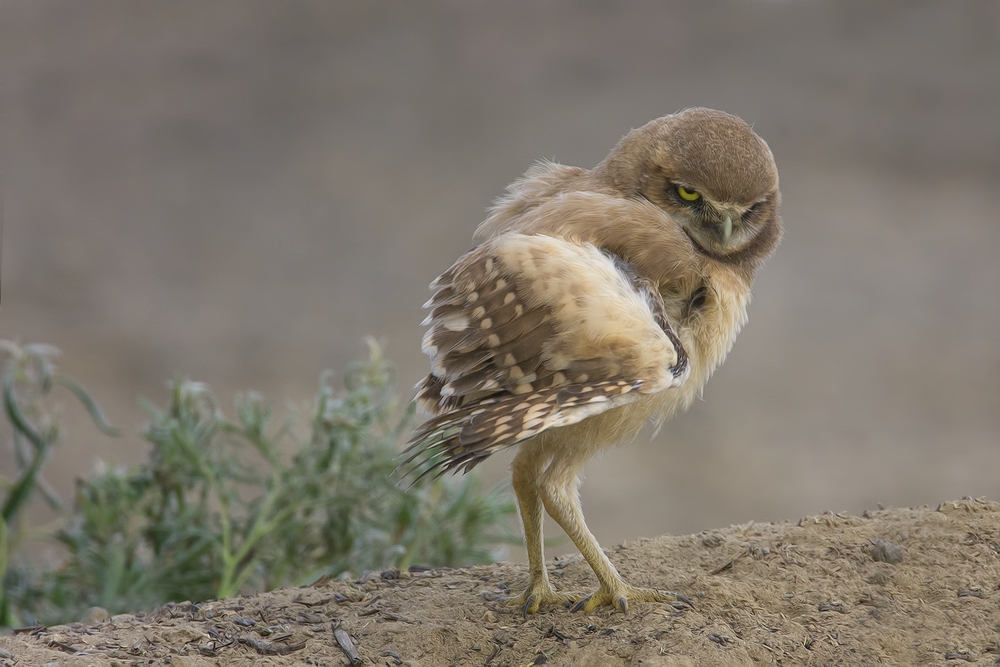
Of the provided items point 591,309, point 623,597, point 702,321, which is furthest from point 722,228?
point 623,597

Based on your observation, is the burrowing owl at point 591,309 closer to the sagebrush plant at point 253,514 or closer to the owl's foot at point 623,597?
the owl's foot at point 623,597

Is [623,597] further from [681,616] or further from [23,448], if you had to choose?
[23,448]

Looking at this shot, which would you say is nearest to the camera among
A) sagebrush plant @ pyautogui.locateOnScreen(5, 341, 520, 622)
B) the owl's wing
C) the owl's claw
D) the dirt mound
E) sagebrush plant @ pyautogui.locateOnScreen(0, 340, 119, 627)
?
the owl's wing

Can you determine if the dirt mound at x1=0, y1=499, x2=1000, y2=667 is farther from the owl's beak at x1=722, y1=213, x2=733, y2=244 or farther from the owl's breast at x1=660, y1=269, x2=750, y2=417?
the owl's beak at x1=722, y1=213, x2=733, y2=244

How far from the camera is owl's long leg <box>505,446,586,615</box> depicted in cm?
315

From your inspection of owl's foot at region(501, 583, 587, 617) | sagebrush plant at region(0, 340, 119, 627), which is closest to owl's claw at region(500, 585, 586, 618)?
owl's foot at region(501, 583, 587, 617)

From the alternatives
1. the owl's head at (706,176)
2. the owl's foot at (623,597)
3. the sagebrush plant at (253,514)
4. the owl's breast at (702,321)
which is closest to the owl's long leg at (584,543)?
the owl's foot at (623,597)

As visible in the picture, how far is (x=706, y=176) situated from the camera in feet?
10.5

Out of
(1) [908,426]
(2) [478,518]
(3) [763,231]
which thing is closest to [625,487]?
(1) [908,426]

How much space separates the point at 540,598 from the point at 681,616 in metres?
0.49

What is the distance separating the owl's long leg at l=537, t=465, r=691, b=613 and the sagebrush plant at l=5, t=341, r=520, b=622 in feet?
4.81

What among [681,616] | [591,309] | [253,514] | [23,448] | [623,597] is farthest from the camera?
[253,514]

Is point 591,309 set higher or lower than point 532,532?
higher

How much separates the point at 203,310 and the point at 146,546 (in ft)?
24.0
